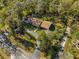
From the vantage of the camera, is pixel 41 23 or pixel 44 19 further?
pixel 44 19

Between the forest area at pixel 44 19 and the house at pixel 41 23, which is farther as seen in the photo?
the house at pixel 41 23

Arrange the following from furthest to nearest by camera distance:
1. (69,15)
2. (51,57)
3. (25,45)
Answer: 1. (69,15)
2. (25,45)
3. (51,57)

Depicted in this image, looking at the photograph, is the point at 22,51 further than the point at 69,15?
No

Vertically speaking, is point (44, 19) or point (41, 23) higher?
point (44, 19)

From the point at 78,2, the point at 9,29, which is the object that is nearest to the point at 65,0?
the point at 78,2

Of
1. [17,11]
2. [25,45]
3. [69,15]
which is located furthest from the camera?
[69,15]

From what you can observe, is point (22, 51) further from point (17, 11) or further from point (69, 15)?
point (69, 15)

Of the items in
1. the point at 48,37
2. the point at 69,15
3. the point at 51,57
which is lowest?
the point at 51,57

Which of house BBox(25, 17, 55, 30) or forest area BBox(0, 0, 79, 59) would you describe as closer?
forest area BBox(0, 0, 79, 59)
